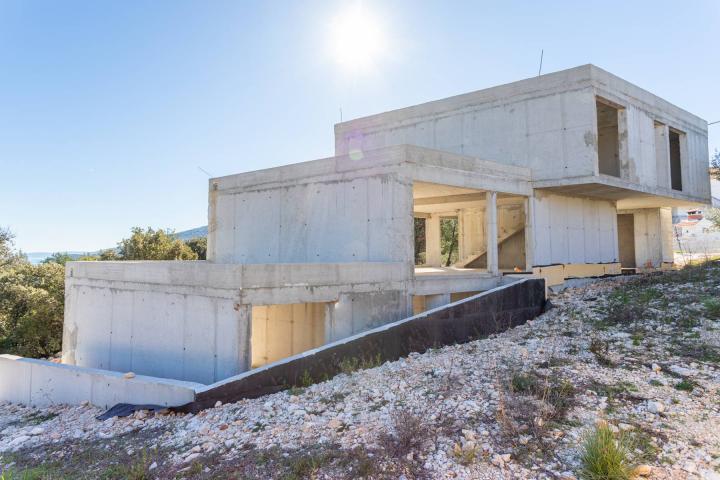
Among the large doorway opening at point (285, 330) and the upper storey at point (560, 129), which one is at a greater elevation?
the upper storey at point (560, 129)

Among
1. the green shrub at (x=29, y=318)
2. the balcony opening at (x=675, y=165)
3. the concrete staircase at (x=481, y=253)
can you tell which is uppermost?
the balcony opening at (x=675, y=165)

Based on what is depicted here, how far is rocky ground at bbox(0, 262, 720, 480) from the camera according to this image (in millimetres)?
4988

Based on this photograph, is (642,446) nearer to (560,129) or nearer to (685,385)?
(685,385)

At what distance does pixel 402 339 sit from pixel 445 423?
4.37 m

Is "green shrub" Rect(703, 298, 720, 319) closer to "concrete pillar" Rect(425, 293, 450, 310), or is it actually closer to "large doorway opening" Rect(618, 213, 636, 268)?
"concrete pillar" Rect(425, 293, 450, 310)

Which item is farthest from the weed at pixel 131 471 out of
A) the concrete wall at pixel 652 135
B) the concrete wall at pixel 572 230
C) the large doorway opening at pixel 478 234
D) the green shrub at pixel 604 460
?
the concrete wall at pixel 652 135

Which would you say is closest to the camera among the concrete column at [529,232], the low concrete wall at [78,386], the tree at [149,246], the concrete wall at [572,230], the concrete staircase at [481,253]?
the low concrete wall at [78,386]

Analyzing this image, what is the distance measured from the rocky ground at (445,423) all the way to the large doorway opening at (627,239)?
752 inches

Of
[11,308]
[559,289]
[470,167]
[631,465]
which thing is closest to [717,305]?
[559,289]

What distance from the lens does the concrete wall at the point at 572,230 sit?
56.7 feet

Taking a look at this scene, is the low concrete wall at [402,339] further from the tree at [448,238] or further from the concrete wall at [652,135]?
the tree at [448,238]

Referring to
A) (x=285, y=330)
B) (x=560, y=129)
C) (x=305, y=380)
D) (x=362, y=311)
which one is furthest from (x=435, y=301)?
(x=560, y=129)

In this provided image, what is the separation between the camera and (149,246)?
34.0 m

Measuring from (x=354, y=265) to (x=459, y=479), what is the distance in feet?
22.5
